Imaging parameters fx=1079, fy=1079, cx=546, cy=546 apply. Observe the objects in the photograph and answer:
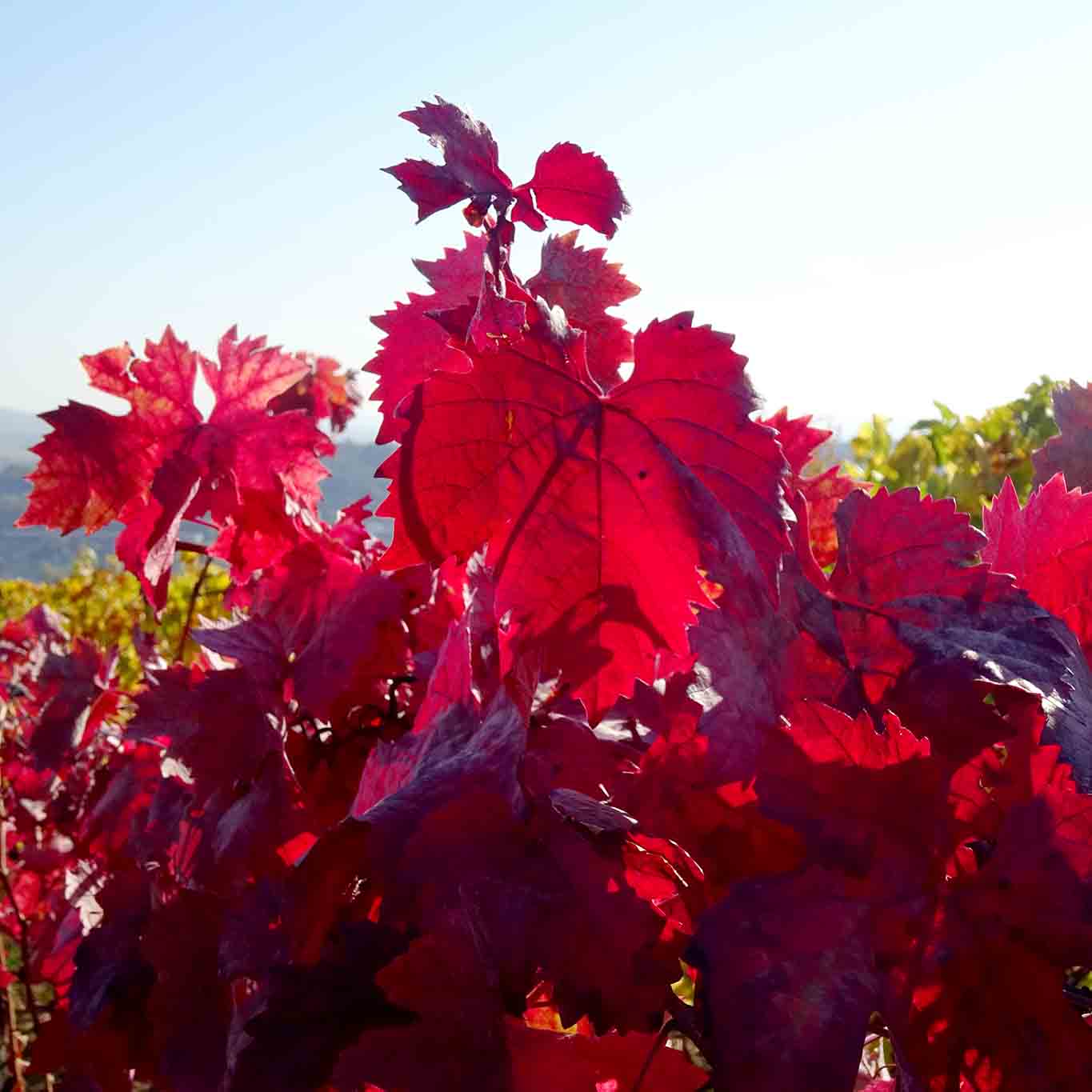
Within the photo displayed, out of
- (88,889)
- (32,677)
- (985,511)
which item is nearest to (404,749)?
(985,511)

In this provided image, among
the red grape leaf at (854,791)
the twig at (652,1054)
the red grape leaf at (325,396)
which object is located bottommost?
the twig at (652,1054)

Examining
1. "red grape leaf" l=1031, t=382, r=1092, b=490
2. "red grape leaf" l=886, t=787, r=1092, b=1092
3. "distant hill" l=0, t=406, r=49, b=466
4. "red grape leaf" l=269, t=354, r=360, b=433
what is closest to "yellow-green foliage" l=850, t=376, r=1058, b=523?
"red grape leaf" l=269, t=354, r=360, b=433

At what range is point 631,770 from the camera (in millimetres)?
767

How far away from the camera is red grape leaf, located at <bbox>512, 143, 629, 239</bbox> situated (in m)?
0.89

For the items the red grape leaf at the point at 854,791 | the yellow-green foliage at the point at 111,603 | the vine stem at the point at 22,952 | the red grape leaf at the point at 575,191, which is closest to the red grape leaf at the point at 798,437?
the red grape leaf at the point at 575,191

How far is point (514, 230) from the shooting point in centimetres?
88

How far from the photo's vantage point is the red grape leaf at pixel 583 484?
720 millimetres

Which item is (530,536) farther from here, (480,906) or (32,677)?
(32,677)

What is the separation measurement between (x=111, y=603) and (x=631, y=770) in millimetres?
7762

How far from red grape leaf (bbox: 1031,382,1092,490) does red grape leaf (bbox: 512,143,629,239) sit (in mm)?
608

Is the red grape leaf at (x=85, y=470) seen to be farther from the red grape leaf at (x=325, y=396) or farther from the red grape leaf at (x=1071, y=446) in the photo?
the red grape leaf at (x=1071, y=446)

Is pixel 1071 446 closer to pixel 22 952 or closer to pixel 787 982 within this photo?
pixel 787 982

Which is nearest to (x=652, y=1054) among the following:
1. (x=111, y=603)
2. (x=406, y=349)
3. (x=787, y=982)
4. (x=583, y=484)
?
(x=787, y=982)

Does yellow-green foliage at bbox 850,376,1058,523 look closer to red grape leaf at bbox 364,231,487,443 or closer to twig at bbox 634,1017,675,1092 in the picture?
red grape leaf at bbox 364,231,487,443
